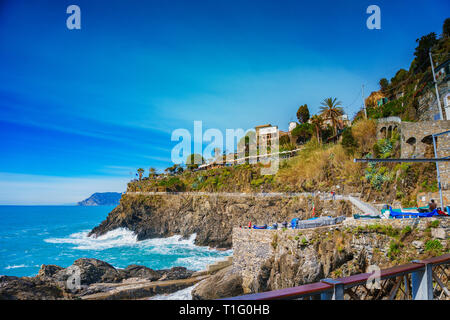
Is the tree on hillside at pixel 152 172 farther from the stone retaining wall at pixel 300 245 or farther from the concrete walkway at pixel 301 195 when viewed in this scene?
the stone retaining wall at pixel 300 245

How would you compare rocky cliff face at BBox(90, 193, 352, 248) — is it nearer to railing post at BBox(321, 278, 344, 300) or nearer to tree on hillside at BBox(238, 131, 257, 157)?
tree on hillside at BBox(238, 131, 257, 157)

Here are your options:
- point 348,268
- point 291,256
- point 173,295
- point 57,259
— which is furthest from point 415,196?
point 57,259

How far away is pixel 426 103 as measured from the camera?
23.3 meters

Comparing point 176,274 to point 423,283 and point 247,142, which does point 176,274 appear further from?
point 247,142

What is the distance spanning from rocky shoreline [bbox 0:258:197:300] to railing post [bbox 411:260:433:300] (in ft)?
59.4

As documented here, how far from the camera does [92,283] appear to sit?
63.7 feet

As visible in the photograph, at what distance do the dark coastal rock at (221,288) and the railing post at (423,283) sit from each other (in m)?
14.2

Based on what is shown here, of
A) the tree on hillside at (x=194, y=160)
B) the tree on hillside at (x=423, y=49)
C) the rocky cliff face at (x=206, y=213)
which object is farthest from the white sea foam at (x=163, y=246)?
the tree on hillside at (x=423, y=49)

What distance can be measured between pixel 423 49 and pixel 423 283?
3920cm

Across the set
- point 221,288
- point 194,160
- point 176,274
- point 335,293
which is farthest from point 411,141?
point 194,160

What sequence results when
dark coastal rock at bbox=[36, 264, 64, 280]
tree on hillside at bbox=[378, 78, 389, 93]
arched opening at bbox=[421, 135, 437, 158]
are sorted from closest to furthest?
arched opening at bbox=[421, 135, 437, 158] → dark coastal rock at bbox=[36, 264, 64, 280] → tree on hillside at bbox=[378, 78, 389, 93]

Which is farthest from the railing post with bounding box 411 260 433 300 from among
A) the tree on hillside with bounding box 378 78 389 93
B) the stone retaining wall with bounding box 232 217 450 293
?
the tree on hillside with bounding box 378 78 389 93

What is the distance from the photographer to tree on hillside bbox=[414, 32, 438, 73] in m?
31.3
